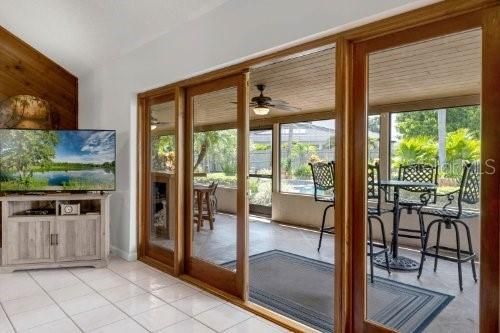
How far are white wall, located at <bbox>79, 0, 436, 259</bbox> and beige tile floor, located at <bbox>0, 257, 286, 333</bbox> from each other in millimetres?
822

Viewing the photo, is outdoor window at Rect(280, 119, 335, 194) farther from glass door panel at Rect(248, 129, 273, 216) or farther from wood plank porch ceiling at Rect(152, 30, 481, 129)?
wood plank porch ceiling at Rect(152, 30, 481, 129)

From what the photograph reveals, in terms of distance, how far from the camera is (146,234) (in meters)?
4.20

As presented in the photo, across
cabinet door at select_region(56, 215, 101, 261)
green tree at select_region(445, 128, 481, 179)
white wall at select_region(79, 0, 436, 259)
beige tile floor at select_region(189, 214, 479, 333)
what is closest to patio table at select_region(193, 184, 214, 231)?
beige tile floor at select_region(189, 214, 479, 333)

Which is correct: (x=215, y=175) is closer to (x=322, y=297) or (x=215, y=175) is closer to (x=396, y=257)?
(x=322, y=297)

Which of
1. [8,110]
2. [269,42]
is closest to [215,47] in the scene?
[269,42]

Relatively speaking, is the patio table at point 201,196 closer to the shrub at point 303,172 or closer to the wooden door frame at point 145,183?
the wooden door frame at point 145,183

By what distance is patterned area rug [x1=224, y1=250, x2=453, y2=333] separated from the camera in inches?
101

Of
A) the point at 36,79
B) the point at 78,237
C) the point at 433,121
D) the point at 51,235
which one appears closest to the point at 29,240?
Answer: the point at 51,235

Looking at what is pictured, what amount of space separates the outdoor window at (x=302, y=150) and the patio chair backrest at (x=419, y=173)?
139 inches

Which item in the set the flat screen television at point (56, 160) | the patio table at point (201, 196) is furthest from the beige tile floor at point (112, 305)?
the flat screen television at point (56, 160)

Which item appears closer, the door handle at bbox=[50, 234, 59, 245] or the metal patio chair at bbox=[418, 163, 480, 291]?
the metal patio chair at bbox=[418, 163, 480, 291]

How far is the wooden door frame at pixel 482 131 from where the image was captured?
169 cm

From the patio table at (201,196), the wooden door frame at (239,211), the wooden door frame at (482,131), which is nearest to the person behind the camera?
the wooden door frame at (482,131)

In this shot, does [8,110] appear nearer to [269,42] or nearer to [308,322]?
[269,42]
